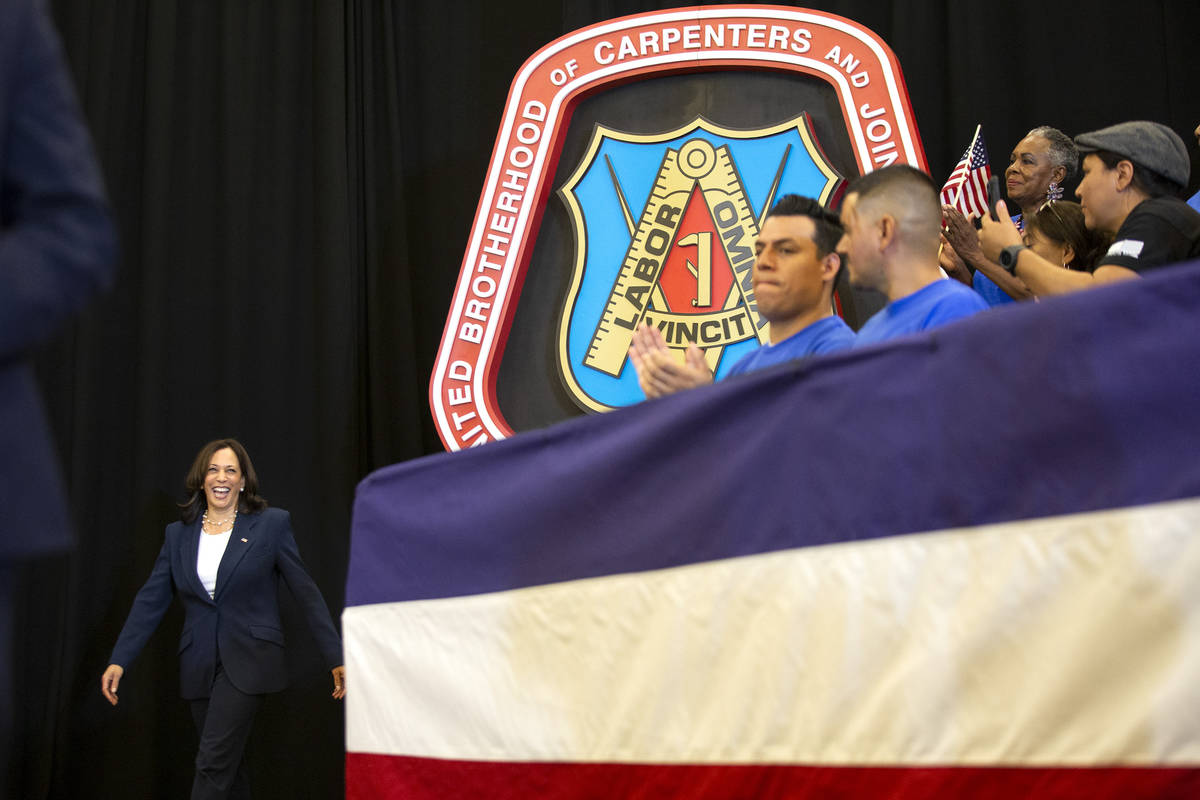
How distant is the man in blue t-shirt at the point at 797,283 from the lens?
8.59 ft

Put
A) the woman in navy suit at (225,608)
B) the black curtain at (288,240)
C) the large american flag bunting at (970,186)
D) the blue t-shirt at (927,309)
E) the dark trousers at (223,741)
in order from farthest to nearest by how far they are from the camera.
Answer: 1. the black curtain at (288,240)
2. the woman in navy suit at (225,608)
3. the dark trousers at (223,741)
4. the large american flag bunting at (970,186)
5. the blue t-shirt at (927,309)

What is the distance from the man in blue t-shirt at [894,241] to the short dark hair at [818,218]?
0.28 meters

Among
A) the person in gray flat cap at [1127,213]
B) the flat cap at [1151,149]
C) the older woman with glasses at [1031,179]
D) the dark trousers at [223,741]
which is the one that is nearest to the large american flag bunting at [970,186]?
the older woman with glasses at [1031,179]

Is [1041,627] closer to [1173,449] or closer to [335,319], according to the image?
[1173,449]

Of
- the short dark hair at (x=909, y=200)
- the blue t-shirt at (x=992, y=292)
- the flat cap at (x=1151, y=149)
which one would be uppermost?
the flat cap at (x=1151, y=149)

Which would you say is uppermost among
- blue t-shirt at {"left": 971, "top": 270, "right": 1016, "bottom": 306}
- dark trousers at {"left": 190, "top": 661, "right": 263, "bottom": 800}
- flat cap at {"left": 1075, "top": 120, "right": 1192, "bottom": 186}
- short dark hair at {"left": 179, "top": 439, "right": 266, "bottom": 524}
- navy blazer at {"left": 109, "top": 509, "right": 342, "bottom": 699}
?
flat cap at {"left": 1075, "top": 120, "right": 1192, "bottom": 186}

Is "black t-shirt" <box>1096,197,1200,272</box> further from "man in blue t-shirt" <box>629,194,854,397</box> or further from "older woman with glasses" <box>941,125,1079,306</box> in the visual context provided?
"older woman with glasses" <box>941,125,1079,306</box>

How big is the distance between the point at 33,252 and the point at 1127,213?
2.25 m

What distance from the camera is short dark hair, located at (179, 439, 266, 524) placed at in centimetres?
420

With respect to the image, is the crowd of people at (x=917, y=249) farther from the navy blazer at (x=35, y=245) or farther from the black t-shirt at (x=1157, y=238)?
the navy blazer at (x=35, y=245)

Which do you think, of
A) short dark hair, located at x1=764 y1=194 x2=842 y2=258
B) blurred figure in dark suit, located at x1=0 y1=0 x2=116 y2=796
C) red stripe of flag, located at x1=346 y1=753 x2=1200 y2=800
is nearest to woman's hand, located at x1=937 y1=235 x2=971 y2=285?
short dark hair, located at x1=764 y1=194 x2=842 y2=258

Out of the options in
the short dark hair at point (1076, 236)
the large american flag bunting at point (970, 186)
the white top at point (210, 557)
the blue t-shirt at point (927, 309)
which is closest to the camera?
the blue t-shirt at point (927, 309)

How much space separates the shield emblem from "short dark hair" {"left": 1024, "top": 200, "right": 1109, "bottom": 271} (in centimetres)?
87

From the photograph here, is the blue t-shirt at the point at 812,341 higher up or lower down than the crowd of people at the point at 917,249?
lower down
